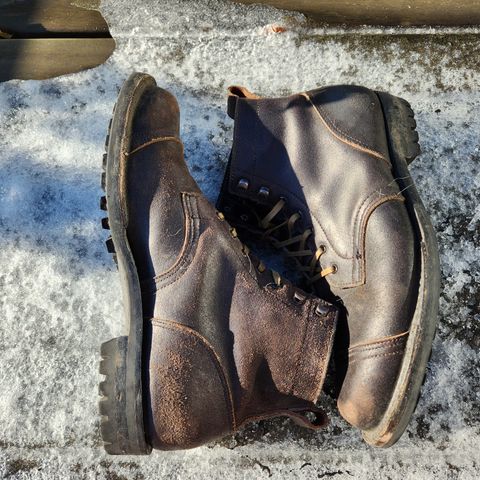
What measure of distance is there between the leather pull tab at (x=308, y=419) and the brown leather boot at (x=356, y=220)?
0.22 feet

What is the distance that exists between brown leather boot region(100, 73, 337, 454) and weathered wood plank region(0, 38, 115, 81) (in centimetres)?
46

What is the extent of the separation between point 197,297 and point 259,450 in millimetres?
523

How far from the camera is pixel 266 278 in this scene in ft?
4.39

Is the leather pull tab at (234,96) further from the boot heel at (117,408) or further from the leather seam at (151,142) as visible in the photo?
the boot heel at (117,408)

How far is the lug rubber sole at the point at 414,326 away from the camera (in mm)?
1261

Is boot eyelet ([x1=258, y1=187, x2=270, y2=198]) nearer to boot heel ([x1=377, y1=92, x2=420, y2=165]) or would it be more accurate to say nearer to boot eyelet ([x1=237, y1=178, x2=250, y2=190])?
boot eyelet ([x1=237, y1=178, x2=250, y2=190])

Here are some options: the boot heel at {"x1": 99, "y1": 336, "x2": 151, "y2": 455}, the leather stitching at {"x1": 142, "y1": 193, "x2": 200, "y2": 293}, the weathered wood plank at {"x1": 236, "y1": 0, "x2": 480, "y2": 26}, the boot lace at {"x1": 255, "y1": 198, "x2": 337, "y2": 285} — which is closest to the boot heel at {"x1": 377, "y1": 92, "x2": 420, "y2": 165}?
the boot lace at {"x1": 255, "y1": 198, "x2": 337, "y2": 285}

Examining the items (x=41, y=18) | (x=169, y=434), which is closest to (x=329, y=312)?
(x=169, y=434)

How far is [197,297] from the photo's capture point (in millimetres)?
1262

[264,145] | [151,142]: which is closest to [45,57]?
[151,142]

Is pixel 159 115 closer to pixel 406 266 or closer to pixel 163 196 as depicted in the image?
pixel 163 196

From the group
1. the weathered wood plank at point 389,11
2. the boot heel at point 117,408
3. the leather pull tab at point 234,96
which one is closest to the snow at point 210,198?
the weathered wood plank at point 389,11

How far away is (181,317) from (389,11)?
44.6 inches

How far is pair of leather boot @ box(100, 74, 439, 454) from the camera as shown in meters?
1.23
